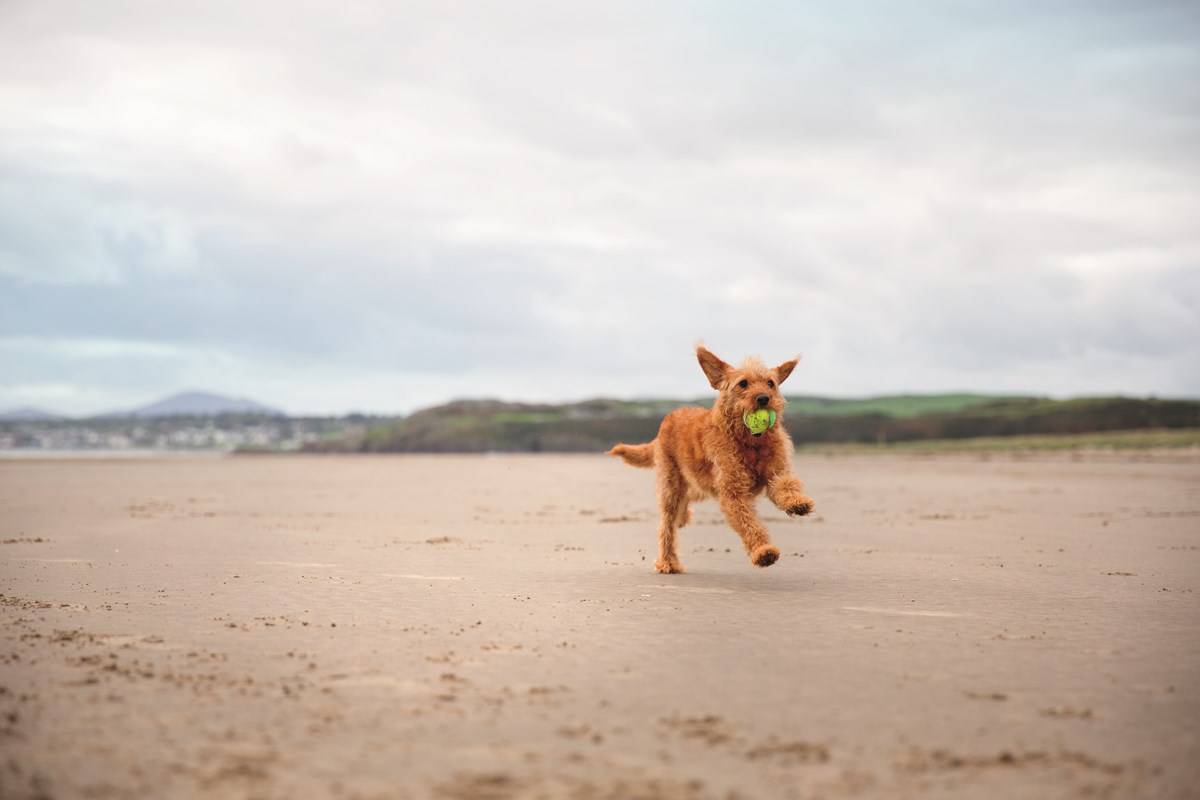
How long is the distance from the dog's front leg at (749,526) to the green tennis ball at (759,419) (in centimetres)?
60

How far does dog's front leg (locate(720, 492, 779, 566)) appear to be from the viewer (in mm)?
8148

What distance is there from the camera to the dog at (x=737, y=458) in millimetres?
8867

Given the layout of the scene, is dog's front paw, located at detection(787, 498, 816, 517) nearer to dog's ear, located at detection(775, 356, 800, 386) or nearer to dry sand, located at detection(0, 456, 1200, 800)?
dry sand, located at detection(0, 456, 1200, 800)

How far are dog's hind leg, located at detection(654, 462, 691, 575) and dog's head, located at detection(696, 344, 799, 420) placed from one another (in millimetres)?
1217

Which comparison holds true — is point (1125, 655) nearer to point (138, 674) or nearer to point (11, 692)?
point (138, 674)

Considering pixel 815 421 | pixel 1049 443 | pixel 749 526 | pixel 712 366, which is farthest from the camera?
pixel 815 421

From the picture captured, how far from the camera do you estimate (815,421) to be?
73875 mm

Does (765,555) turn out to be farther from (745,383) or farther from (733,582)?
(745,383)

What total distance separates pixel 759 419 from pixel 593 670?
13.4ft

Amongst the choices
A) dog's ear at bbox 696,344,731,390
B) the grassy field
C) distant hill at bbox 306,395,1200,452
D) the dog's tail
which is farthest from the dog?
distant hill at bbox 306,395,1200,452

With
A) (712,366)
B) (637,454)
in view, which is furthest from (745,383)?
(637,454)

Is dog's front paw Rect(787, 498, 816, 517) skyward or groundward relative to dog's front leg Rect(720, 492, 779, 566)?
skyward

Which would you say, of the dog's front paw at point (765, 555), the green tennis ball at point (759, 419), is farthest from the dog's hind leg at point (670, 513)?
the dog's front paw at point (765, 555)

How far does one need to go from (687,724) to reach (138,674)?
9.45 feet
